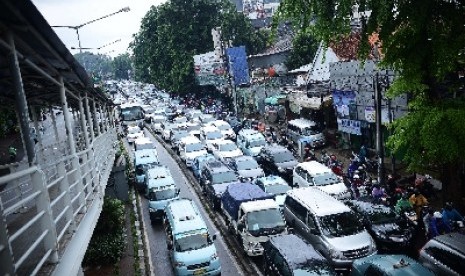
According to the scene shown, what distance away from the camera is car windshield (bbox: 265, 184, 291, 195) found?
18.1 meters

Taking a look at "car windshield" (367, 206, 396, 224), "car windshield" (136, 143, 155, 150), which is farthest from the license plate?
"car windshield" (136, 143, 155, 150)

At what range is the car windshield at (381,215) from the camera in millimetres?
13859

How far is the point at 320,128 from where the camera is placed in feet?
96.3

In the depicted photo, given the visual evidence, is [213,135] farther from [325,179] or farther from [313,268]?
[313,268]

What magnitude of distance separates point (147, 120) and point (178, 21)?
1467cm

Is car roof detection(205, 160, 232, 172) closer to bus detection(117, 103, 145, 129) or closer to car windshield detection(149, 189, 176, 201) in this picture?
car windshield detection(149, 189, 176, 201)

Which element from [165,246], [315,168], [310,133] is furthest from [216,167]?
[310,133]

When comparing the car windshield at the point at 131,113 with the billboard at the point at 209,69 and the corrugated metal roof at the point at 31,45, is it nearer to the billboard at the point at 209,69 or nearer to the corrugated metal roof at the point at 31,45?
the billboard at the point at 209,69

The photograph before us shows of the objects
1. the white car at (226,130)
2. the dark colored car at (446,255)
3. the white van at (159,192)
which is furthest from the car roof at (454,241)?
the white car at (226,130)

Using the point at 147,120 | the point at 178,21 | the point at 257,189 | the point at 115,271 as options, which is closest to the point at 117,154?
the point at 257,189

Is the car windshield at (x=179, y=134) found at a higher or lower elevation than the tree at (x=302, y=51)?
lower

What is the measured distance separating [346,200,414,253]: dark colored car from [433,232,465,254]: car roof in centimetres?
246

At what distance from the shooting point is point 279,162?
907 inches

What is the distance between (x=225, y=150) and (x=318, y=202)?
13231 millimetres
